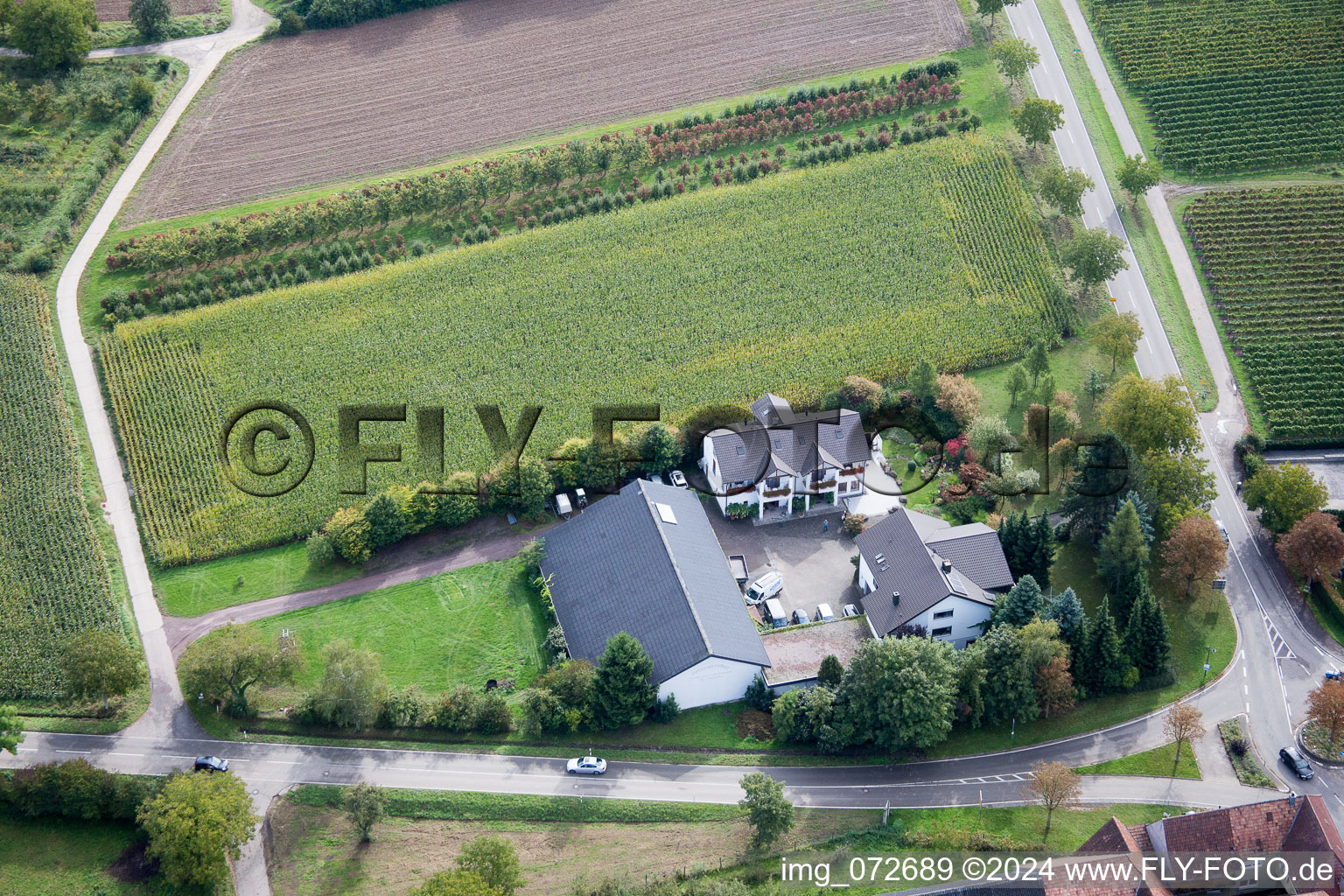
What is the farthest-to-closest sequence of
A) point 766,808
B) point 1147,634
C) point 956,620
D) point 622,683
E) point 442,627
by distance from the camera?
point 442,627 → point 956,620 → point 1147,634 → point 622,683 → point 766,808

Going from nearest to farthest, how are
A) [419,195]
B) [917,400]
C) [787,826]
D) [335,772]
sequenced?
[787,826]
[335,772]
[917,400]
[419,195]

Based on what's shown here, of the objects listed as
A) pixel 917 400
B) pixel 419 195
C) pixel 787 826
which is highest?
pixel 419 195

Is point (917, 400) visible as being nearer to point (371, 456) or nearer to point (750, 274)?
point (750, 274)

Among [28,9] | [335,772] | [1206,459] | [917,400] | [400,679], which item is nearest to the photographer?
[335,772]

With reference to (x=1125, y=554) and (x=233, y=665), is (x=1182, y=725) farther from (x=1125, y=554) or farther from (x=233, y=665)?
(x=233, y=665)

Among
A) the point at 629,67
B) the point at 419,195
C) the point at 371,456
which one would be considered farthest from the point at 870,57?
the point at 371,456

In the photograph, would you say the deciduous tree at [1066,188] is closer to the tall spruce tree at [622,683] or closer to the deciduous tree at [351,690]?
the tall spruce tree at [622,683]

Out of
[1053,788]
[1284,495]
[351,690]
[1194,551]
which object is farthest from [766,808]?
[1284,495]
